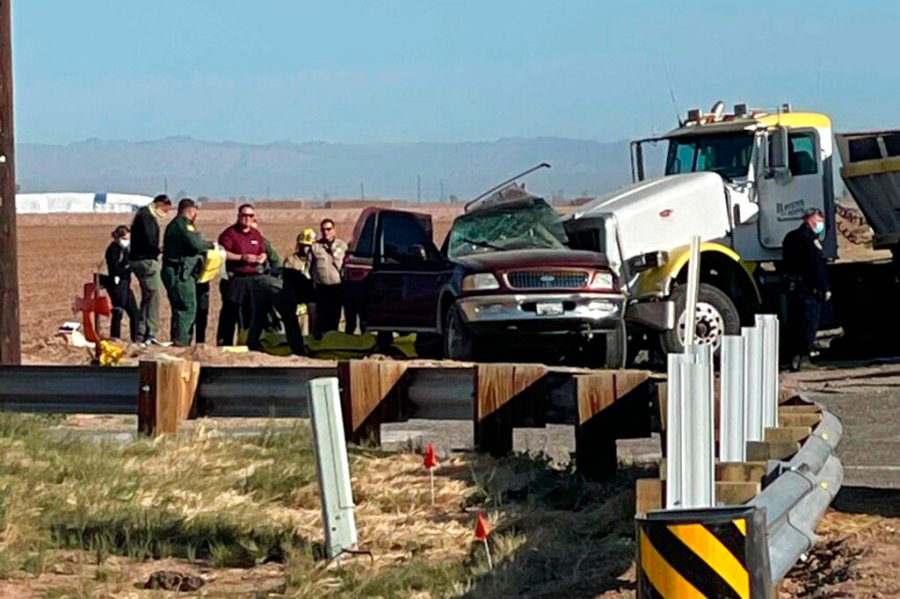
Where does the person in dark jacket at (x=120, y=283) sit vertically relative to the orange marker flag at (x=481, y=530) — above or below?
above

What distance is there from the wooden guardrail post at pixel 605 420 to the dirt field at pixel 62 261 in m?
9.03

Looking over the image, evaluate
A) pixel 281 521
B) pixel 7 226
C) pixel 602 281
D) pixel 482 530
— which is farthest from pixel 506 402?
pixel 602 281

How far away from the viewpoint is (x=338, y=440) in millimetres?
8734

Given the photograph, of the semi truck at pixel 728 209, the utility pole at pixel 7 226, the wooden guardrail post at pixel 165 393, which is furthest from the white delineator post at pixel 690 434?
the semi truck at pixel 728 209

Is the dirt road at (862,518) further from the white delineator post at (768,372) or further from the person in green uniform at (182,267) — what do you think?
the person in green uniform at (182,267)

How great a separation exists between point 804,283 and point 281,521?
1201cm

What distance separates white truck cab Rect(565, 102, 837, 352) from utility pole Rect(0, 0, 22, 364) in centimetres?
747

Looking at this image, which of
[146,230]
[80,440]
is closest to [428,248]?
→ [146,230]

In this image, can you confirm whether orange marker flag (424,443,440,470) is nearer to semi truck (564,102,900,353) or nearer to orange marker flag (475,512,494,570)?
orange marker flag (475,512,494,570)

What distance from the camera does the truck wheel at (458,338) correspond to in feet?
60.4

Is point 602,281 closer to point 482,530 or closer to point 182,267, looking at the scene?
point 182,267

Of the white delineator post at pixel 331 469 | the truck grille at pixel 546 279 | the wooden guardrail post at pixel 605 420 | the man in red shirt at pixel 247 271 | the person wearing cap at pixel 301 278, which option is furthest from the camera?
the person wearing cap at pixel 301 278

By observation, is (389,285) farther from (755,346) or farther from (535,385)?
(755,346)

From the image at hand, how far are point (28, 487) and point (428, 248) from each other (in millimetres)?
10615
